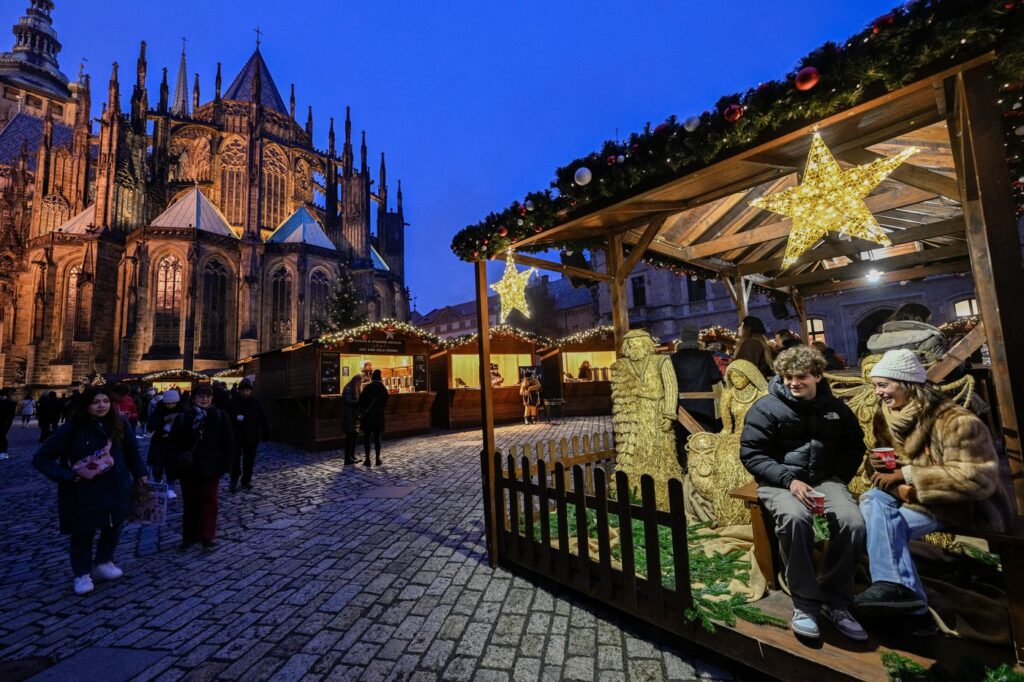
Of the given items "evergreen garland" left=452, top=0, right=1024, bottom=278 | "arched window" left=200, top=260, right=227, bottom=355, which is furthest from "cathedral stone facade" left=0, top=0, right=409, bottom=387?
"evergreen garland" left=452, top=0, right=1024, bottom=278

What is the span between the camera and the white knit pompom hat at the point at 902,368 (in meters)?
2.53

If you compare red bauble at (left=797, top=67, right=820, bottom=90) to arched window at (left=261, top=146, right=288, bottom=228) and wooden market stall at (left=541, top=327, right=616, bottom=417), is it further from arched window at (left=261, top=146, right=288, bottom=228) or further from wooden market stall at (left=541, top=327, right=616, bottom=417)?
arched window at (left=261, top=146, right=288, bottom=228)

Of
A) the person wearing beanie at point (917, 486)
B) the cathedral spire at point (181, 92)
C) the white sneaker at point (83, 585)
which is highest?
the cathedral spire at point (181, 92)

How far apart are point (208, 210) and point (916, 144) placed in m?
42.3

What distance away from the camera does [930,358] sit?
4141 mm

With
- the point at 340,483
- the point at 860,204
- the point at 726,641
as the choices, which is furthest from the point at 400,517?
the point at 860,204

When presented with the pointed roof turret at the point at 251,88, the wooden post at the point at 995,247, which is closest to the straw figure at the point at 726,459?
the wooden post at the point at 995,247

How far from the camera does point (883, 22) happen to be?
242 centimetres

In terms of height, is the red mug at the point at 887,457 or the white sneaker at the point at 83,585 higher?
the red mug at the point at 887,457

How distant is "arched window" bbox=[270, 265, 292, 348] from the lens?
33.8 m

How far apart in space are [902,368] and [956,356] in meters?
2.31

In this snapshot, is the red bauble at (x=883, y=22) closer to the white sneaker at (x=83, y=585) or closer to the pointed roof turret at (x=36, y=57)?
the white sneaker at (x=83, y=585)

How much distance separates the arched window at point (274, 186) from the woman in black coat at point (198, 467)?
39.2 metres

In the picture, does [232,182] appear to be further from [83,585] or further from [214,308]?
[83,585]
